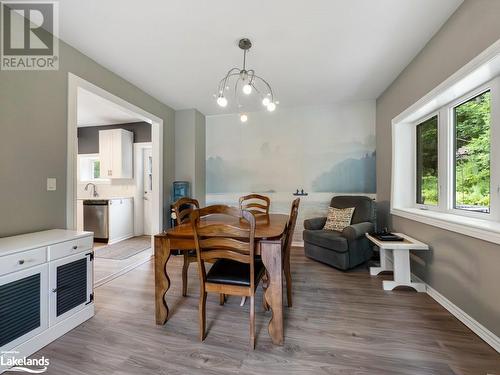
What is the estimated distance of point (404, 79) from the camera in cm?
268

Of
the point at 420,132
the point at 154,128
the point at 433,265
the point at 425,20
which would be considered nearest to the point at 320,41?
the point at 425,20

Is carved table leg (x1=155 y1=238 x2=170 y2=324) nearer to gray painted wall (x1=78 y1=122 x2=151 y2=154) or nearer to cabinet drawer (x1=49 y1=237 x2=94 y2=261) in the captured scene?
cabinet drawer (x1=49 y1=237 x2=94 y2=261)

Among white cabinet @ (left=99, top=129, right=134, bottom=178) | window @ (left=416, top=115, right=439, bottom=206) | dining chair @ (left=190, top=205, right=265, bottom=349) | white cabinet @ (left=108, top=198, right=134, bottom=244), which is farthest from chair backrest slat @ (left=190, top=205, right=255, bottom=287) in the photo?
white cabinet @ (left=99, top=129, right=134, bottom=178)

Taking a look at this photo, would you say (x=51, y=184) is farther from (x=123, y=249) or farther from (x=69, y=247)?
(x=123, y=249)

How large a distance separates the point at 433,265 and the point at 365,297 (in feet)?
2.52

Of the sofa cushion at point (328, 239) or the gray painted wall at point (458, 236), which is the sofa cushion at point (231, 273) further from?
the gray painted wall at point (458, 236)

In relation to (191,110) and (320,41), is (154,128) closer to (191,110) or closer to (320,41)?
(191,110)

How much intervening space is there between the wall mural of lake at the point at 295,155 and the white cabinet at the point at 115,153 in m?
1.80

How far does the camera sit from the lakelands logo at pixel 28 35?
5.63ft

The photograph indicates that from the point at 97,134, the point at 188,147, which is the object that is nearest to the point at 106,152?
the point at 97,134

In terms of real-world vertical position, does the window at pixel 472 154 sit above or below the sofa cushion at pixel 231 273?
above

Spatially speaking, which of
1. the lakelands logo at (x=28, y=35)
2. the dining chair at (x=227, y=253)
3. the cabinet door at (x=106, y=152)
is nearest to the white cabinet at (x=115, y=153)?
the cabinet door at (x=106, y=152)

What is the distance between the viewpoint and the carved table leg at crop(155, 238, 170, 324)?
1.72m

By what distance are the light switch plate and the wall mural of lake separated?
2574mm
